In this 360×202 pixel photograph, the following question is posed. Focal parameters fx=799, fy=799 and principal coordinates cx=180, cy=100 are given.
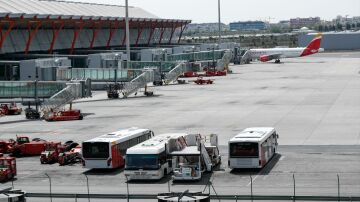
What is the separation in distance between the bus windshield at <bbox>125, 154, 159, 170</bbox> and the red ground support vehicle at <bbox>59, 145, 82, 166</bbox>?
844 cm

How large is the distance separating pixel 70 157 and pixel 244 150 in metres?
13.6

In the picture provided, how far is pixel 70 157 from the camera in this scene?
57812 millimetres

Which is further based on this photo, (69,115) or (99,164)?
(69,115)

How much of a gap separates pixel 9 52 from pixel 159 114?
53.8m

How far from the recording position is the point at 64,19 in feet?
473

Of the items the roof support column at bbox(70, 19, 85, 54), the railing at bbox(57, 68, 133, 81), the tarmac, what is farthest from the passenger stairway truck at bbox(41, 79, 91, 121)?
the roof support column at bbox(70, 19, 85, 54)

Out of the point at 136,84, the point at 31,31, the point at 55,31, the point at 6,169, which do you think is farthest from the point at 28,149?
the point at 55,31

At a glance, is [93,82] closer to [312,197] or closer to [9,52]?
Answer: [9,52]

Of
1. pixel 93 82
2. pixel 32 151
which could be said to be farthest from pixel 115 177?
pixel 93 82

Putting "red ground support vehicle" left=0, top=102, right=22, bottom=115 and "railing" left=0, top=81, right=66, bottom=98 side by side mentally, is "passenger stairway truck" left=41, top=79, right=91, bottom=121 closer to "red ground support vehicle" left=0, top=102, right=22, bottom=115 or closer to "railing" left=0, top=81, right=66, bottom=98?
"railing" left=0, top=81, right=66, bottom=98

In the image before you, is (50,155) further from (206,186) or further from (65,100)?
(65,100)

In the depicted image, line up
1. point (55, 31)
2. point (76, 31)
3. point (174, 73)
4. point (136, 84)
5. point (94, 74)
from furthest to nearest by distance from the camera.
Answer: point (76, 31)
point (55, 31)
point (174, 73)
point (94, 74)
point (136, 84)

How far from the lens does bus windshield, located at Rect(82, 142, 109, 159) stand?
53125 mm

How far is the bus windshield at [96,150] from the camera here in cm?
5312
